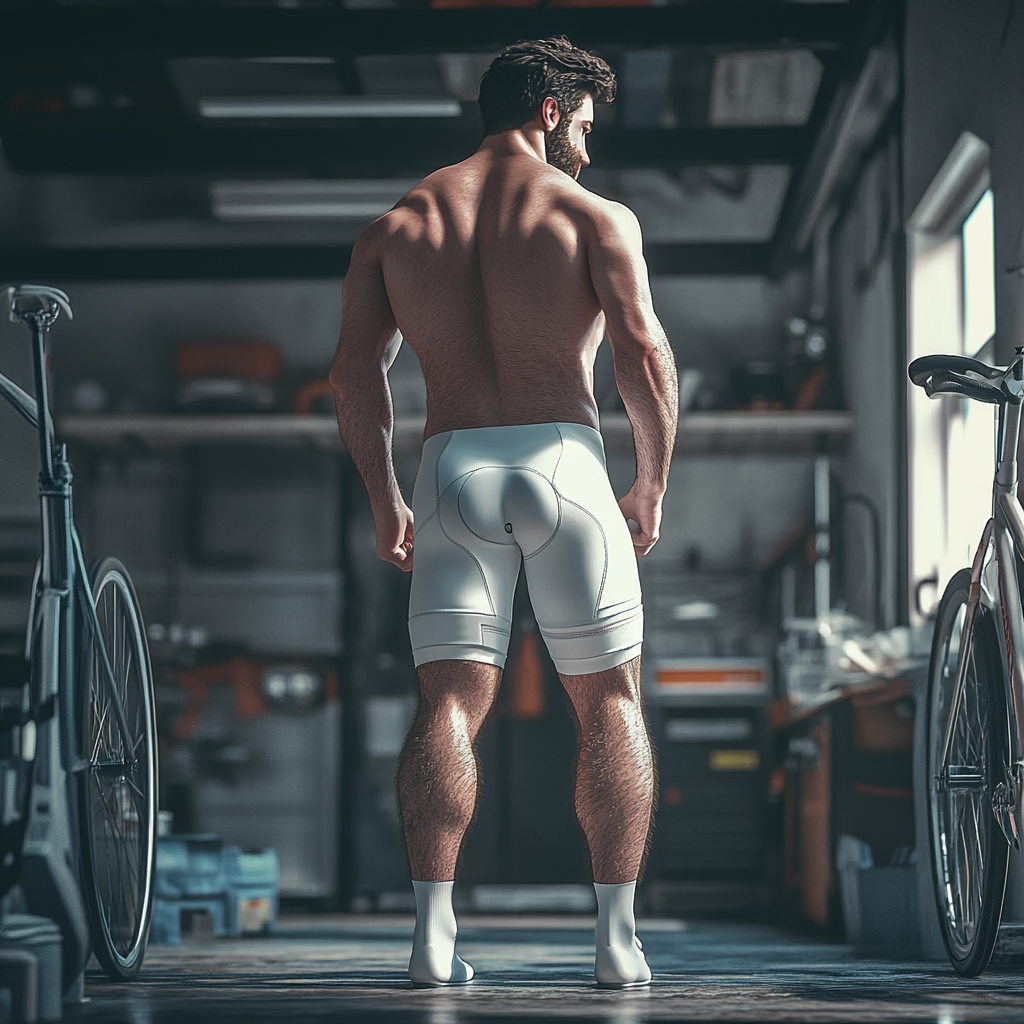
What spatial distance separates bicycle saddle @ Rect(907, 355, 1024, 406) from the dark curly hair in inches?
25.9

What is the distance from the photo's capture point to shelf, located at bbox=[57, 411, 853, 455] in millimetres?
5914

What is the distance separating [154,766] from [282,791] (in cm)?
427

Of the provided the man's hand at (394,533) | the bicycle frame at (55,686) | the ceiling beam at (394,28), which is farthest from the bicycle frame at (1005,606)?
the ceiling beam at (394,28)

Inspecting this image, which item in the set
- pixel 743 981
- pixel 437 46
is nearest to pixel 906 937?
pixel 743 981

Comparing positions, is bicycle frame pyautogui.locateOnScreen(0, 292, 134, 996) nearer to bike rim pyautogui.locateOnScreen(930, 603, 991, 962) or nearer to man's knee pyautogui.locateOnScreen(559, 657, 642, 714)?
man's knee pyautogui.locateOnScreen(559, 657, 642, 714)

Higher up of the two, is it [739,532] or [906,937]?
[739,532]

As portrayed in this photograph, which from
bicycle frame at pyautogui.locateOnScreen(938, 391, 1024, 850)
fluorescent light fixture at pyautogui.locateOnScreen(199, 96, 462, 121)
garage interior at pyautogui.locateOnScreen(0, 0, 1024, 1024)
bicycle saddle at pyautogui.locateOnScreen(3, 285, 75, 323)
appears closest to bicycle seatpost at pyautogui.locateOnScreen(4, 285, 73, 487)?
bicycle saddle at pyautogui.locateOnScreen(3, 285, 75, 323)

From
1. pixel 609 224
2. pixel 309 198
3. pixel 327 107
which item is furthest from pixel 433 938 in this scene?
pixel 309 198

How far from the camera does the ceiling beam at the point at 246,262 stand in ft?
22.0

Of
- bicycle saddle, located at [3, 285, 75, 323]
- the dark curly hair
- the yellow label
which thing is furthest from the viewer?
the yellow label

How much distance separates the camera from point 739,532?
21.5ft

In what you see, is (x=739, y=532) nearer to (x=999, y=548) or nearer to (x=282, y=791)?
(x=282, y=791)

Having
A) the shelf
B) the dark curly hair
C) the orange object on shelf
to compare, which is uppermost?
the orange object on shelf

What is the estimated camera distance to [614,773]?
6.07 feet
